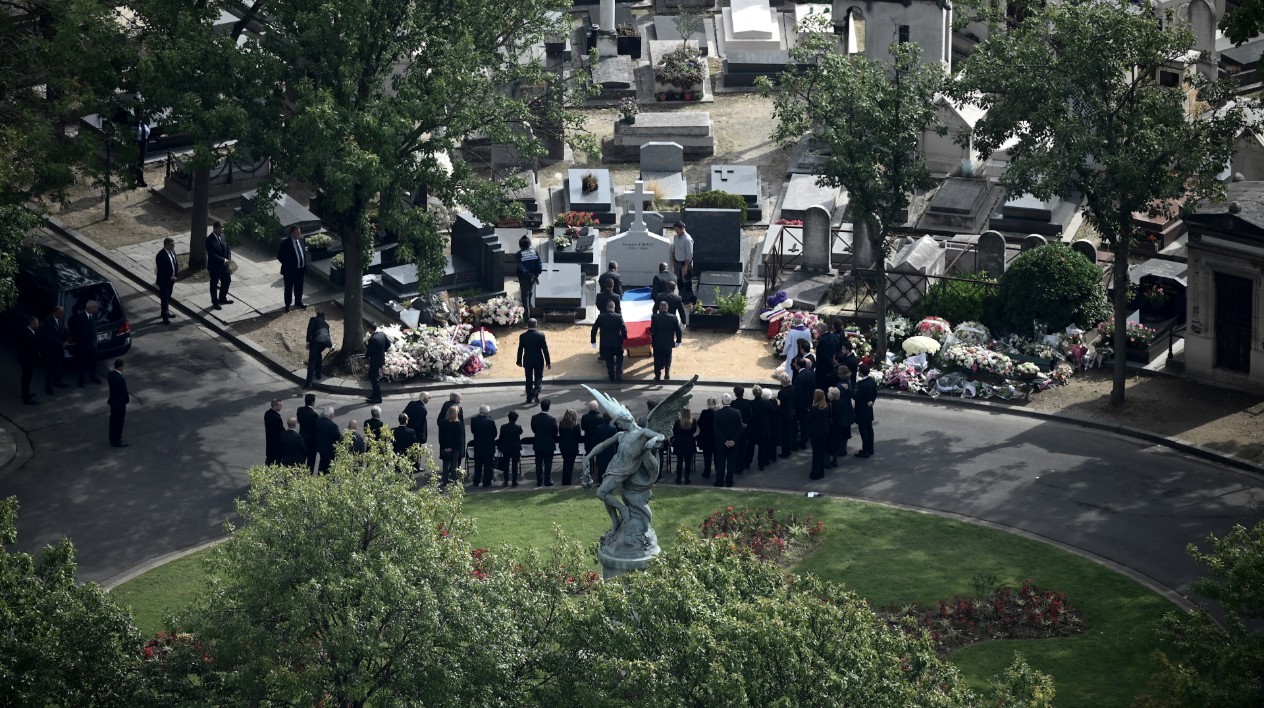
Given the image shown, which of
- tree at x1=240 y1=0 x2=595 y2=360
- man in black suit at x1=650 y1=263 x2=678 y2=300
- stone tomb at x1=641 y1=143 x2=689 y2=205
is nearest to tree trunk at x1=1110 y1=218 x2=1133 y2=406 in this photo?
man in black suit at x1=650 y1=263 x2=678 y2=300

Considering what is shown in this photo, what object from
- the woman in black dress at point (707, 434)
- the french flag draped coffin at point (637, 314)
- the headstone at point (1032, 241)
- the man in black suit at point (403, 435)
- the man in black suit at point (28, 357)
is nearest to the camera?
the man in black suit at point (403, 435)

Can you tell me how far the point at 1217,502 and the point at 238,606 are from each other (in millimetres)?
14957

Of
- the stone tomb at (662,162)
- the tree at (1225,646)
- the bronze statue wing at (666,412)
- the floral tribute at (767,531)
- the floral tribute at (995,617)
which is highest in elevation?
the stone tomb at (662,162)

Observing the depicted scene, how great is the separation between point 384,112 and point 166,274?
629 cm

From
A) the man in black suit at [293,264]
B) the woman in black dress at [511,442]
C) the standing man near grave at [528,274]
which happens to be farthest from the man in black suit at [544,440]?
the man in black suit at [293,264]

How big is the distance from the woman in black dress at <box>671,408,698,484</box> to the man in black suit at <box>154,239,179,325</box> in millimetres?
11304

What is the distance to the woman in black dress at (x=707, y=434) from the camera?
27703 mm

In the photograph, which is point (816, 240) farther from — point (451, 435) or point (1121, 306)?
point (451, 435)

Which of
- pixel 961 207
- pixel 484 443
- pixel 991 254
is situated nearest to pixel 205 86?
pixel 484 443

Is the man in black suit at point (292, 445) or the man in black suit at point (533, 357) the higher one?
the man in black suit at point (533, 357)

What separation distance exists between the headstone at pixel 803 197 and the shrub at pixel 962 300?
18.4 ft

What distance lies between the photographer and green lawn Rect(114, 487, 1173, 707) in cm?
2236

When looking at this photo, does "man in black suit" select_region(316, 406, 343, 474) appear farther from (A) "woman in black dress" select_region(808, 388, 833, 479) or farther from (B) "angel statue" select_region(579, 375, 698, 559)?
(B) "angel statue" select_region(579, 375, 698, 559)

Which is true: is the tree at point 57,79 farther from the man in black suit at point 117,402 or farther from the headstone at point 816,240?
the headstone at point 816,240
